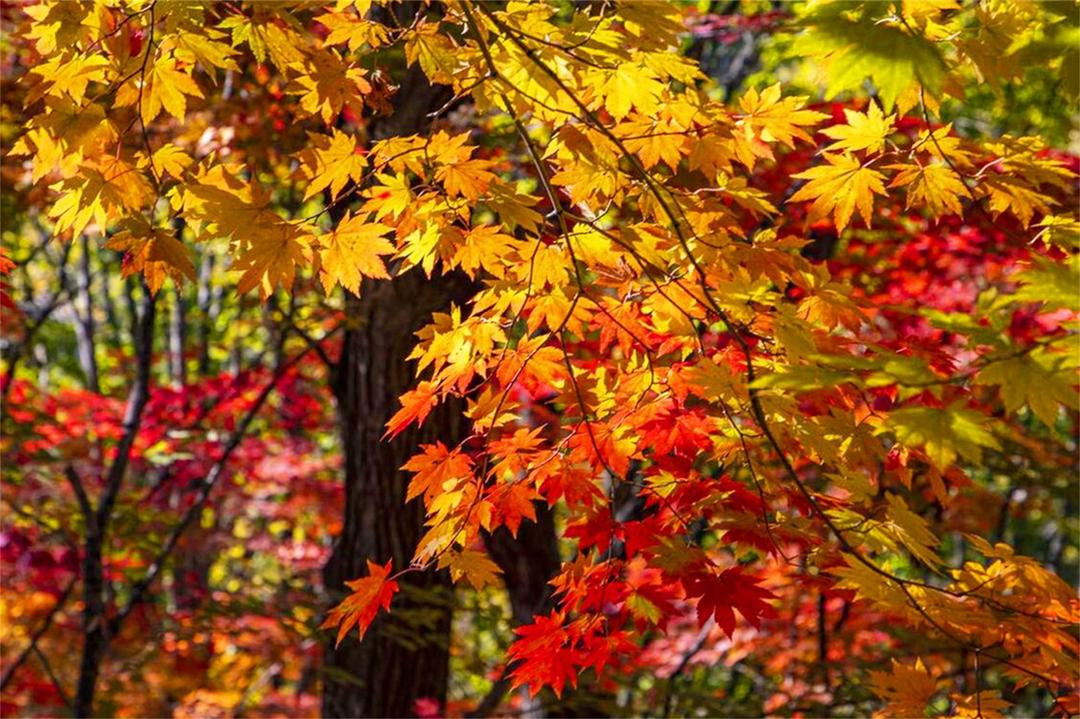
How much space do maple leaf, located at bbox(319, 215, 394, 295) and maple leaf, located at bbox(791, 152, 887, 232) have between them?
3.33 feet

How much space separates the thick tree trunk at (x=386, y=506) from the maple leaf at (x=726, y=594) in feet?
7.47

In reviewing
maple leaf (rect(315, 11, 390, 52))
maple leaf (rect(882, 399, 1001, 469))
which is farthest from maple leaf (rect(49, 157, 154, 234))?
maple leaf (rect(882, 399, 1001, 469))

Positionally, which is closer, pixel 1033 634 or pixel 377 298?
pixel 1033 634

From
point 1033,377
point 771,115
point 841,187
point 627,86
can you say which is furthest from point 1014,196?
point 1033,377

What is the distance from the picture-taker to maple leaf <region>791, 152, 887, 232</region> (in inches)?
99.1

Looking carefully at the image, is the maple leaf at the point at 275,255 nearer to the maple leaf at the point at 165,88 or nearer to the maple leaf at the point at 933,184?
the maple leaf at the point at 165,88

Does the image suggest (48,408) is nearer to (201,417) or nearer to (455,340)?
(201,417)

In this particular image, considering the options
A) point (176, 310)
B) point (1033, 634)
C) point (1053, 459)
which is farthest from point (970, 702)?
point (176, 310)

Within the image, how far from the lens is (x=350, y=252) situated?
→ 2436 mm

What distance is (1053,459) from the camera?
7.07m

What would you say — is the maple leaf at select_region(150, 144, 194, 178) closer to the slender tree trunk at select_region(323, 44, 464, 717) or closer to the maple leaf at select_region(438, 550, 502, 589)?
the maple leaf at select_region(438, 550, 502, 589)

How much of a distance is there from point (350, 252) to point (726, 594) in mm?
1153

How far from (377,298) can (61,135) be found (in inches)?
87.5

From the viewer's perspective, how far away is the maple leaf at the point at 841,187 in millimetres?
2518
